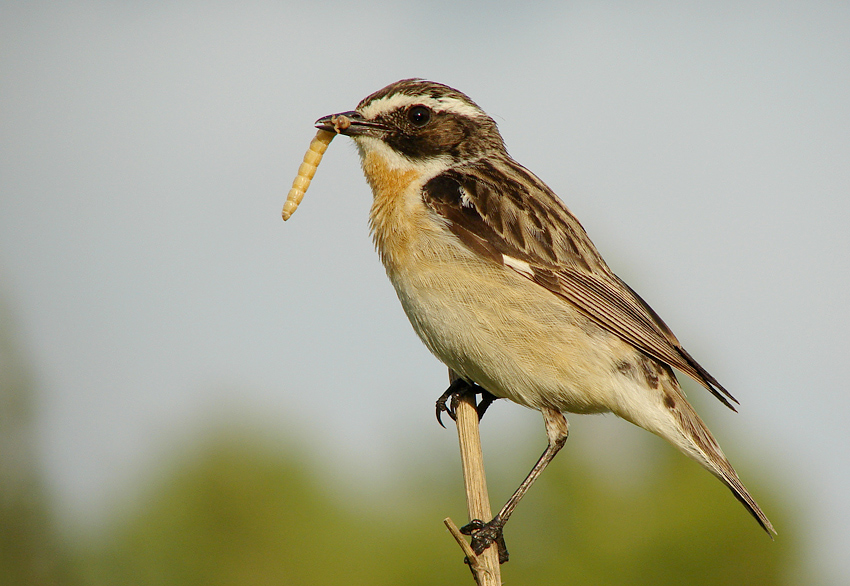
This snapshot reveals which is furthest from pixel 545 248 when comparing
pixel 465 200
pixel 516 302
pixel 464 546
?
pixel 464 546

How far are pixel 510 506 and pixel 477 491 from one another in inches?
18.3

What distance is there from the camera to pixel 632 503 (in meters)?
27.8

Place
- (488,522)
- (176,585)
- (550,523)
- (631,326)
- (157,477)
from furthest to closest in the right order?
1. (157,477)
2. (176,585)
3. (550,523)
4. (631,326)
5. (488,522)

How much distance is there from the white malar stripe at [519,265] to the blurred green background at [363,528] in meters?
13.7

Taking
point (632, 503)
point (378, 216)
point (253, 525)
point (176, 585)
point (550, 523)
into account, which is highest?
point (378, 216)

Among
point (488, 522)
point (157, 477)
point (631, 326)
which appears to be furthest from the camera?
point (157, 477)

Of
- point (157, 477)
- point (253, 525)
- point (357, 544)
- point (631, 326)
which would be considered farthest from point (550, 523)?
point (631, 326)

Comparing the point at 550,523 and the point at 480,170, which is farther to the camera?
the point at 550,523

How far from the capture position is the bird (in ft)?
18.0

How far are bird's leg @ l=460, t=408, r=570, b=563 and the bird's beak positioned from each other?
94.7 inches

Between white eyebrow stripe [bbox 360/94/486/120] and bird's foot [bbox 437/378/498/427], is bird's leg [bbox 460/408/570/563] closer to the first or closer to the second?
bird's foot [bbox 437/378/498/427]

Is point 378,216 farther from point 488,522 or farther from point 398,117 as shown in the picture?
point 488,522

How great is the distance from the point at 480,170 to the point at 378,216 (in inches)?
34.0

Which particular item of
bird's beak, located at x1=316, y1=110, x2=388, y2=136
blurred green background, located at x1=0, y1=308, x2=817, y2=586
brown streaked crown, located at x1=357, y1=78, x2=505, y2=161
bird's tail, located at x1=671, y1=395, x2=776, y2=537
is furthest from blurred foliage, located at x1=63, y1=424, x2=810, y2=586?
bird's beak, located at x1=316, y1=110, x2=388, y2=136
